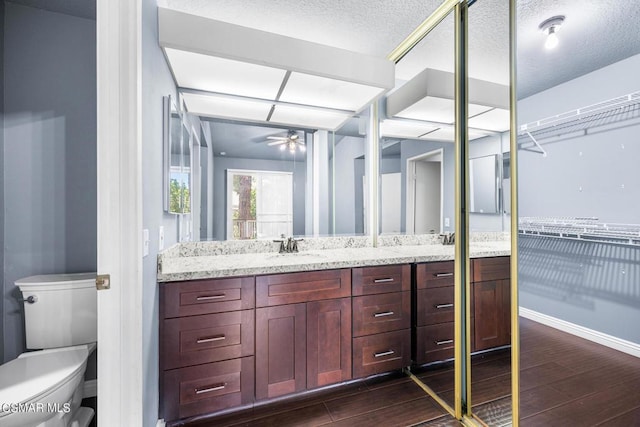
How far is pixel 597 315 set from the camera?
1.03 meters

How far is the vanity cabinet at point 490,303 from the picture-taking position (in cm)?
132

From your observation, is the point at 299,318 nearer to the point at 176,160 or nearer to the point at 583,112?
the point at 176,160

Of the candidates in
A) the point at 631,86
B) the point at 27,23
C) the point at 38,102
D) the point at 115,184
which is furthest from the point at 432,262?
the point at 27,23

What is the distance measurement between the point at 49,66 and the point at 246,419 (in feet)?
7.81

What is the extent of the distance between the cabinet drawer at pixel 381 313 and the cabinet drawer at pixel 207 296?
699mm

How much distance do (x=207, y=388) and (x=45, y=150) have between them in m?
1.70

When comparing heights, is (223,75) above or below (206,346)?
above

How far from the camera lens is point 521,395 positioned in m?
1.27

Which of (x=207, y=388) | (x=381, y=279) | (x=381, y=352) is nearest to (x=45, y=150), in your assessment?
(x=207, y=388)

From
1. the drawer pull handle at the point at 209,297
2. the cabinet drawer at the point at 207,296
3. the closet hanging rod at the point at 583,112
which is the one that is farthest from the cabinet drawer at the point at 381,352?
the closet hanging rod at the point at 583,112

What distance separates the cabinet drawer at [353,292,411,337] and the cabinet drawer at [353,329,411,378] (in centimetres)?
5

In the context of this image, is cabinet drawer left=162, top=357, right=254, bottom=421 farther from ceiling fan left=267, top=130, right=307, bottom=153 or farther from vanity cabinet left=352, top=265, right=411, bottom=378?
ceiling fan left=267, top=130, right=307, bottom=153

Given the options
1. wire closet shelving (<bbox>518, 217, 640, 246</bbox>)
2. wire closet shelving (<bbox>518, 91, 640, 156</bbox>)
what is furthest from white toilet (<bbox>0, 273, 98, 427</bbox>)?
wire closet shelving (<bbox>518, 91, 640, 156</bbox>)

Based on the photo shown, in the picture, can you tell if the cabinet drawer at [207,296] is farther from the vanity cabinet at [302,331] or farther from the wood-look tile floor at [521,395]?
the wood-look tile floor at [521,395]
